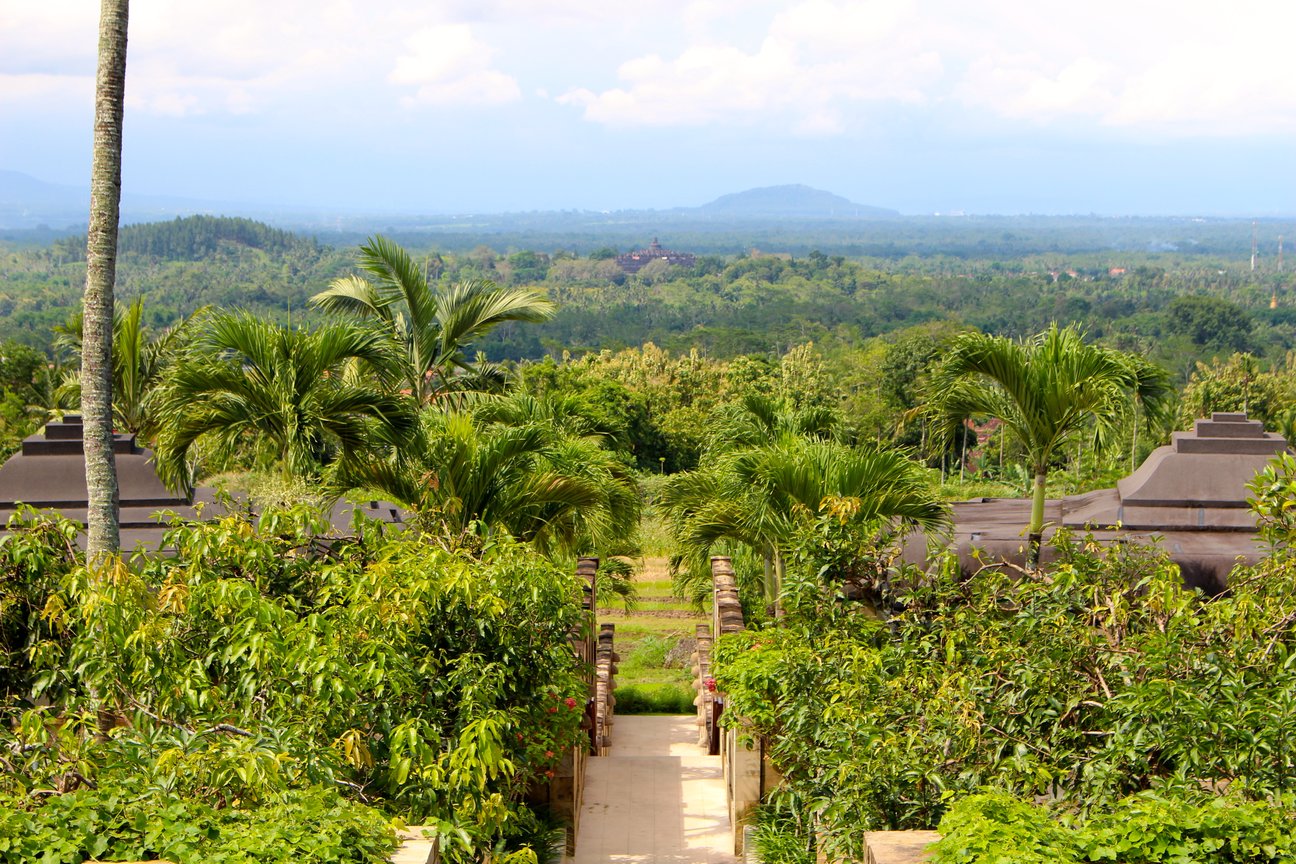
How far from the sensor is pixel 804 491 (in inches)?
393

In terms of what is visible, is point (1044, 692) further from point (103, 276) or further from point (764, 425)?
point (764, 425)

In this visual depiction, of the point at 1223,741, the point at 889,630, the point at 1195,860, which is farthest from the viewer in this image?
the point at 889,630

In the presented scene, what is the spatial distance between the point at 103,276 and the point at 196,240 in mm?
167995

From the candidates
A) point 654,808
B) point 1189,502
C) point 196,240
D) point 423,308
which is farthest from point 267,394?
point 196,240

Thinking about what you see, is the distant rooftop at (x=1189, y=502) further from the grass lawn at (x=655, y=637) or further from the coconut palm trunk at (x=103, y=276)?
the coconut palm trunk at (x=103, y=276)

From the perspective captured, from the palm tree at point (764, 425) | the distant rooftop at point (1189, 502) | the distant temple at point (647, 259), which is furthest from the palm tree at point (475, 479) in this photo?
the distant temple at point (647, 259)

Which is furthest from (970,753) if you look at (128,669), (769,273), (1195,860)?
(769,273)

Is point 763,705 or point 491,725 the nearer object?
point 491,725

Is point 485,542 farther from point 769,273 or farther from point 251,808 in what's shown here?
point 769,273

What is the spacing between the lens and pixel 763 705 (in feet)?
26.6

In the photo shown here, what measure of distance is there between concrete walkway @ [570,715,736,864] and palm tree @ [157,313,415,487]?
357 cm

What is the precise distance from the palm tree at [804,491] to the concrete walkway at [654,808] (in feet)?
6.88

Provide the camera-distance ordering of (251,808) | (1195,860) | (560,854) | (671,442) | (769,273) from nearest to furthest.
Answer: (1195,860) < (251,808) < (560,854) < (671,442) < (769,273)

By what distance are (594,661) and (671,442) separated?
27.7 m
